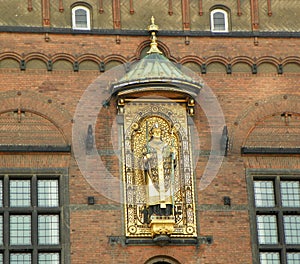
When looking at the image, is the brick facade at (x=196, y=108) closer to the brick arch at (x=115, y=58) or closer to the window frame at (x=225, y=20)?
the brick arch at (x=115, y=58)

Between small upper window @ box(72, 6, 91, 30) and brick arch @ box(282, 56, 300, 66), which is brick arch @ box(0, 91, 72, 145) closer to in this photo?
small upper window @ box(72, 6, 91, 30)

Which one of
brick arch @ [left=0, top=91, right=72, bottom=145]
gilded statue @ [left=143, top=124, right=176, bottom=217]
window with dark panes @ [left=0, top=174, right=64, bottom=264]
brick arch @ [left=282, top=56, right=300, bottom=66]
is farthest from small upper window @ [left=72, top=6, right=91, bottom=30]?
brick arch @ [left=282, top=56, right=300, bottom=66]

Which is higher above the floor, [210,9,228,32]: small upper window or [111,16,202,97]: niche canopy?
[210,9,228,32]: small upper window

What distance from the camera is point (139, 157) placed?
103 ft

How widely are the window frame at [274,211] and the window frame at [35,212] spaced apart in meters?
4.39

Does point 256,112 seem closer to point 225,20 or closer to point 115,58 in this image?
point 225,20

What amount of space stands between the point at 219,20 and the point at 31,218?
7031 mm

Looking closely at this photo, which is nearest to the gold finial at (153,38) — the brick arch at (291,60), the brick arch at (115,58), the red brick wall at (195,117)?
the red brick wall at (195,117)

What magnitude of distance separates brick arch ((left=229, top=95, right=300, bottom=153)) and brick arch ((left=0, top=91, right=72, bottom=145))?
4.00 m

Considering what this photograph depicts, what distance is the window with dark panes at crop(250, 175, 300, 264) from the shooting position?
3128cm

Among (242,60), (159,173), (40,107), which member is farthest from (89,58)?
(242,60)

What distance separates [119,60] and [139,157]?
2.58 meters

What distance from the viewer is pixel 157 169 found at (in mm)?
31031

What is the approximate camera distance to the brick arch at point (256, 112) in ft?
105
